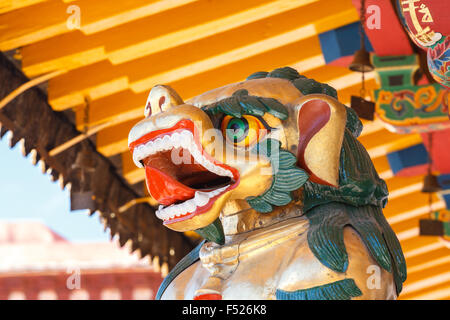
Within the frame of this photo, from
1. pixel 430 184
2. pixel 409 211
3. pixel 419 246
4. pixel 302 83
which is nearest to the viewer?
pixel 302 83

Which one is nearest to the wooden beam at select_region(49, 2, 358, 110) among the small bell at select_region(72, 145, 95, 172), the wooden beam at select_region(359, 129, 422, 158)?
the small bell at select_region(72, 145, 95, 172)

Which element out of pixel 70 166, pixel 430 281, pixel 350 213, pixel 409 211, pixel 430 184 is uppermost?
pixel 350 213

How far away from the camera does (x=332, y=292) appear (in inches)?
65.4

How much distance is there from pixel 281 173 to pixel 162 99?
0.28 meters

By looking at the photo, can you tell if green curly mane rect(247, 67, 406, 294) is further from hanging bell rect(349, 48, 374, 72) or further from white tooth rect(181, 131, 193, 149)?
hanging bell rect(349, 48, 374, 72)

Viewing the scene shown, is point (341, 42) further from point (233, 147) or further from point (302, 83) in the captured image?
point (233, 147)

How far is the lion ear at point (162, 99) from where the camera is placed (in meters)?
1.79

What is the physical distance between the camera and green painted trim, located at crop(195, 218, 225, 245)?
1817 millimetres

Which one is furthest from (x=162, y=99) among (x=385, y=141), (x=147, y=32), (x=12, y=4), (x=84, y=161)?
(x=385, y=141)

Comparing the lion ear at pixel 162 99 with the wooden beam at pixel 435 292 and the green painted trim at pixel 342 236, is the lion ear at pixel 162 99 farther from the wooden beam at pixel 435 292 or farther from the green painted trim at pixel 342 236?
the wooden beam at pixel 435 292

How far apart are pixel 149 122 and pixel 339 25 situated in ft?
10.4

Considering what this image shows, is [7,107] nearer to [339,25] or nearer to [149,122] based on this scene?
[339,25]
